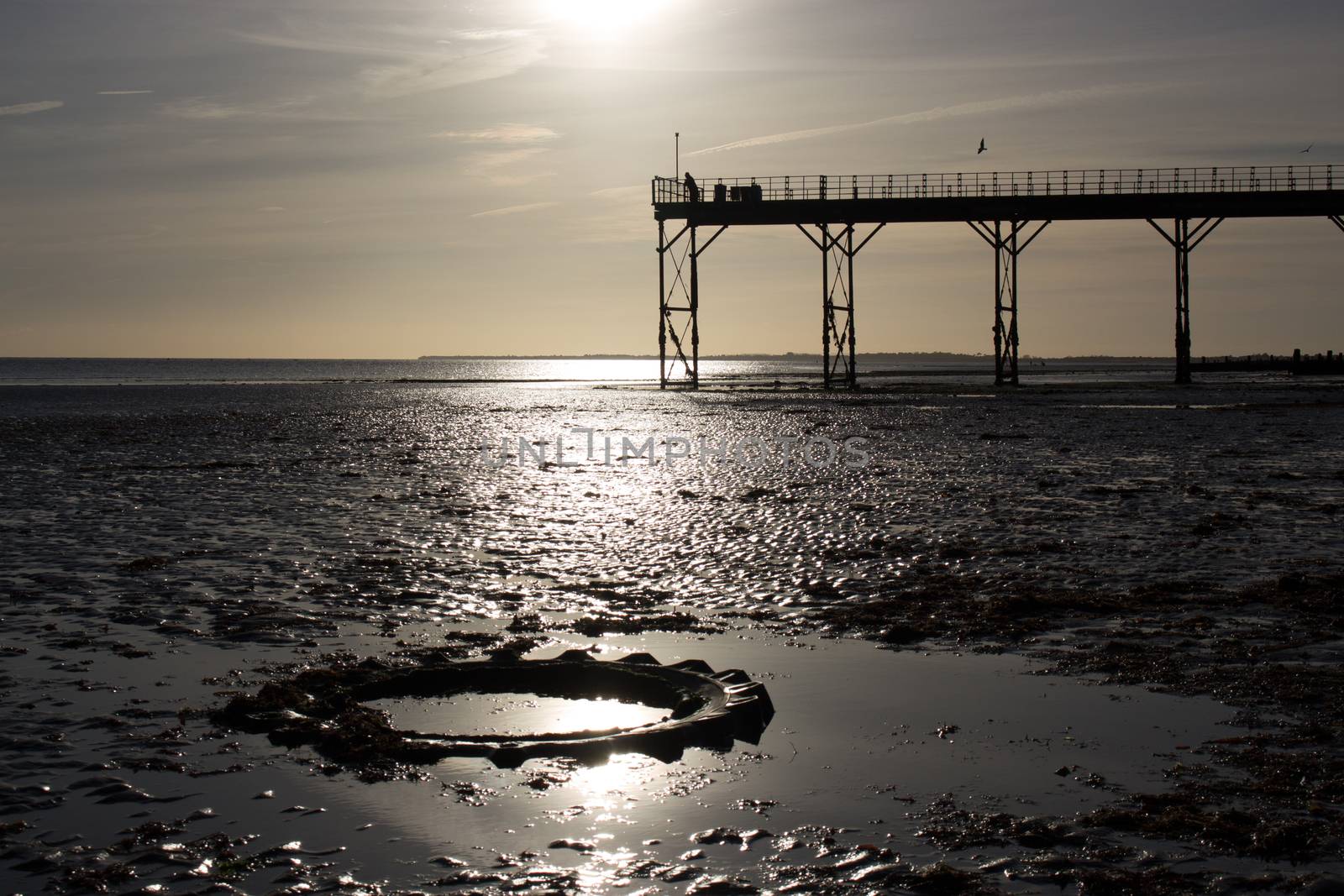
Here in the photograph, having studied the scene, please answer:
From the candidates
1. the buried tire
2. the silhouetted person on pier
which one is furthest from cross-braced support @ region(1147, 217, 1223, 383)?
the buried tire

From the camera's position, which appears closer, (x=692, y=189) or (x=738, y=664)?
(x=738, y=664)

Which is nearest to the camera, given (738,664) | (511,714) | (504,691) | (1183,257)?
(511,714)

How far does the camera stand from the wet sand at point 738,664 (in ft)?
17.4

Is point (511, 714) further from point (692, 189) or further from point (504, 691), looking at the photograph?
point (692, 189)

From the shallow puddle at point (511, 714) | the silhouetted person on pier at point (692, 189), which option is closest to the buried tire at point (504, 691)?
the shallow puddle at point (511, 714)

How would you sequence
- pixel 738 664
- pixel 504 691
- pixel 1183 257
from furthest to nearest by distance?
1. pixel 1183 257
2. pixel 738 664
3. pixel 504 691

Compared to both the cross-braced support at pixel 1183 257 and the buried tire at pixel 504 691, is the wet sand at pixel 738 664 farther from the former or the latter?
the cross-braced support at pixel 1183 257

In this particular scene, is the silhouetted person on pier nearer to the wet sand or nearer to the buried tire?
the wet sand

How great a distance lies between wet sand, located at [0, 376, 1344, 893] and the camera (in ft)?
17.4

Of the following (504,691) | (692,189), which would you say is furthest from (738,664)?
(692,189)

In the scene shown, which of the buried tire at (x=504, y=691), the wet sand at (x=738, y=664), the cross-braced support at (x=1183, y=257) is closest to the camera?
the wet sand at (x=738, y=664)

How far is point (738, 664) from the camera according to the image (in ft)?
29.6

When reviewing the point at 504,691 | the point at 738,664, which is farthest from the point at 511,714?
the point at 738,664

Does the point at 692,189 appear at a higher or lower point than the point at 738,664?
higher
